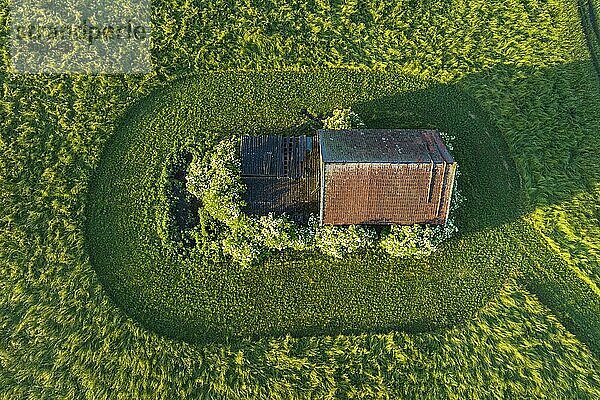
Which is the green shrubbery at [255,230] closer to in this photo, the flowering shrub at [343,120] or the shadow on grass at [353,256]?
the flowering shrub at [343,120]

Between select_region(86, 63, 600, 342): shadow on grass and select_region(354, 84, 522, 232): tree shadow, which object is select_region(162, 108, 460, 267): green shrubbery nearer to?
select_region(86, 63, 600, 342): shadow on grass

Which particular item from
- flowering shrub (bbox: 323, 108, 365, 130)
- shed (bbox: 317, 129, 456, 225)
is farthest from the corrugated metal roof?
flowering shrub (bbox: 323, 108, 365, 130)

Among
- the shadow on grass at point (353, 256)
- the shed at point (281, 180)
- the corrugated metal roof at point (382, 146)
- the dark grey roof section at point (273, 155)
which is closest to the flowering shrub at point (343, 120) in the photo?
the corrugated metal roof at point (382, 146)

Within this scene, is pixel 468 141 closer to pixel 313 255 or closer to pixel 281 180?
pixel 313 255

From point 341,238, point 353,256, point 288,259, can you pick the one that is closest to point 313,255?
point 288,259

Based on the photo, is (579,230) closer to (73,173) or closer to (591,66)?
(591,66)

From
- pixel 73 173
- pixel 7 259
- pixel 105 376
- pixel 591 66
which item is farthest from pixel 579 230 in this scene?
pixel 7 259
